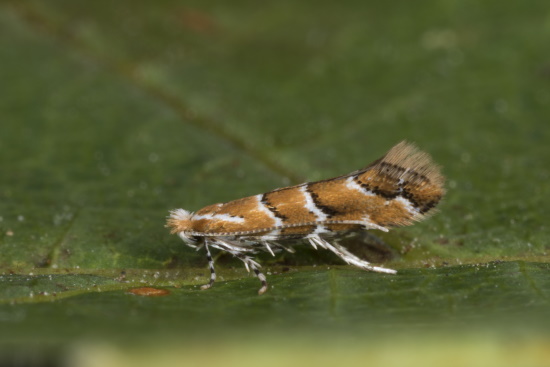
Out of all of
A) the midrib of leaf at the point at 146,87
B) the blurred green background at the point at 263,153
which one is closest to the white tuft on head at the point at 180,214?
the blurred green background at the point at 263,153

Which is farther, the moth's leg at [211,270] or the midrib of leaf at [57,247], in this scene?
the midrib of leaf at [57,247]

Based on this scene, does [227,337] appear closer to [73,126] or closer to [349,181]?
[349,181]

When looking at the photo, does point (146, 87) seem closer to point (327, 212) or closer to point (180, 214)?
point (180, 214)

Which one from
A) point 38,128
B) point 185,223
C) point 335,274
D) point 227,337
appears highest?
point 38,128

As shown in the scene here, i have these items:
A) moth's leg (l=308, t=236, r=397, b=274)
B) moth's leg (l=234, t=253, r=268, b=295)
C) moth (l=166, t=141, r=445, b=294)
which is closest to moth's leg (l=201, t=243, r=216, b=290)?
moth (l=166, t=141, r=445, b=294)

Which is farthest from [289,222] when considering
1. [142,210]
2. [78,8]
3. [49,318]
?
[78,8]

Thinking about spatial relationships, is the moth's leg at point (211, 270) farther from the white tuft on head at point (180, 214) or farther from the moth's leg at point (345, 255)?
the moth's leg at point (345, 255)

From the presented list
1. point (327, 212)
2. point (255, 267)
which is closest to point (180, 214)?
point (255, 267)
